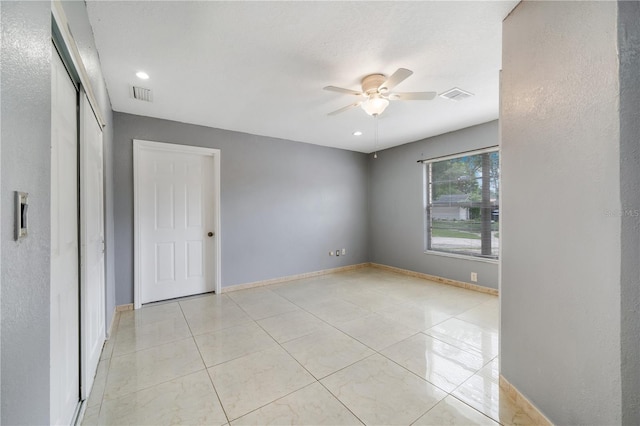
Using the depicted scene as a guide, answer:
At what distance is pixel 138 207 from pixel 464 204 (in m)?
4.66

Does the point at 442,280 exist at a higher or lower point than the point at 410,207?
lower

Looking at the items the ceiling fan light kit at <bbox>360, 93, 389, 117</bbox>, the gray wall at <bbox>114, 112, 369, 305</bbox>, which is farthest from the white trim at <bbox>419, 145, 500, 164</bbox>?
the ceiling fan light kit at <bbox>360, 93, 389, 117</bbox>

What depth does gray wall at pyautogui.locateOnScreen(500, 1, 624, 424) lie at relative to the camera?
115 cm

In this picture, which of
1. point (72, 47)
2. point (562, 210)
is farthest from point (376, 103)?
point (72, 47)

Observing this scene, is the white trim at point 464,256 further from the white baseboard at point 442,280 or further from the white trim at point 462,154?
the white trim at point 462,154

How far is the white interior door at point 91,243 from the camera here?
170 centimetres

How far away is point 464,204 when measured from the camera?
4219 millimetres

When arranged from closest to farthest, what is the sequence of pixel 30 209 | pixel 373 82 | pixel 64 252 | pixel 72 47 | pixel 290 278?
1. pixel 30 209
2. pixel 72 47
3. pixel 64 252
4. pixel 373 82
5. pixel 290 278

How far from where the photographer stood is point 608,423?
115cm

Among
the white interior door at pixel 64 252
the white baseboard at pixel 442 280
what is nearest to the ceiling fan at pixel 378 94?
the white interior door at pixel 64 252

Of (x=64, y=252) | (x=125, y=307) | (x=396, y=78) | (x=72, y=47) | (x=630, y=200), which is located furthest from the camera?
(x=125, y=307)

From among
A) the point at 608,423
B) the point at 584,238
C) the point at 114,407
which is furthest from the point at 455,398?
the point at 114,407

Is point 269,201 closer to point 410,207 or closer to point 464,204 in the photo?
point 410,207

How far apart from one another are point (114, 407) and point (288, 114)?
10.4 feet
